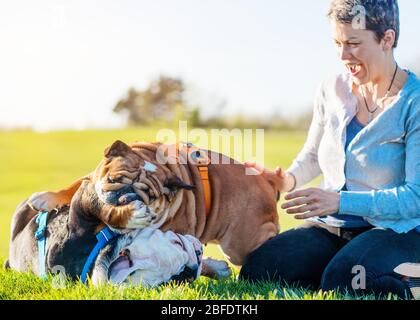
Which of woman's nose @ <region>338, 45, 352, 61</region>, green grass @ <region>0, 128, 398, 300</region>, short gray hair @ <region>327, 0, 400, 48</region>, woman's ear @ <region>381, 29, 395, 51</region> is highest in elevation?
short gray hair @ <region>327, 0, 400, 48</region>

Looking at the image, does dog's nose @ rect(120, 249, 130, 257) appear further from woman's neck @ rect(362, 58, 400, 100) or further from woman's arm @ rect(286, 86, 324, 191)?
woman's neck @ rect(362, 58, 400, 100)

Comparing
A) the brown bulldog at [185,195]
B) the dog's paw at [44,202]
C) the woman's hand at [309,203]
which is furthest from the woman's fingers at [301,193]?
the dog's paw at [44,202]

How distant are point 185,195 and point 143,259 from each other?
0.55m

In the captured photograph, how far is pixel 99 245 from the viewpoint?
9.00 feet

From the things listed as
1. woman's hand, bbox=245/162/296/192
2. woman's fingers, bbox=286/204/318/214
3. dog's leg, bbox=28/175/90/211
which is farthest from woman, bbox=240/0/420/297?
dog's leg, bbox=28/175/90/211

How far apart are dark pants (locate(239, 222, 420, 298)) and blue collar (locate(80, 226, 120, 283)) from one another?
2.57 feet

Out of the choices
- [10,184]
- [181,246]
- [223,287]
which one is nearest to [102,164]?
[181,246]

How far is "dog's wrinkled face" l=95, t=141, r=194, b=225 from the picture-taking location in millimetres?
2699

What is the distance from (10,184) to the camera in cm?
806

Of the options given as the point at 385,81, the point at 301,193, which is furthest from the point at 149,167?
the point at 385,81

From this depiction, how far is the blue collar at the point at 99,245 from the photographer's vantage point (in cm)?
274

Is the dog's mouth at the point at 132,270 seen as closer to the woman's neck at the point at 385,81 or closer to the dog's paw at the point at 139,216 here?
the dog's paw at the point at 139,216

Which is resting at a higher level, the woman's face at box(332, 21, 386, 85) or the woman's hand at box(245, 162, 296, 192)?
the woman's face at box(332, 21, 386, 85)

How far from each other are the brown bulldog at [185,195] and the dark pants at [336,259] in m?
0.17
